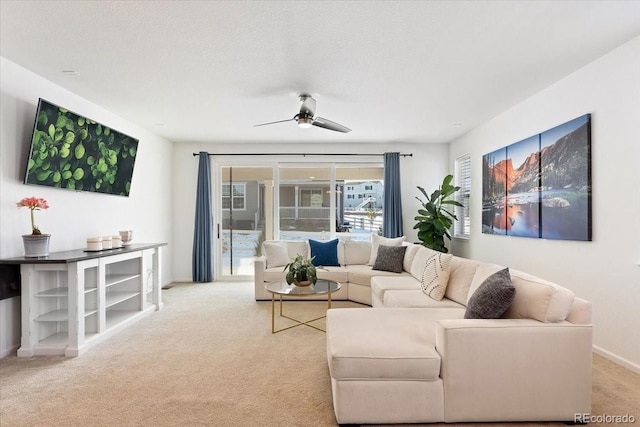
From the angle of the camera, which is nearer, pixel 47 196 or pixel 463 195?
pixel 47 196

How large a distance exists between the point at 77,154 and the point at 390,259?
3.99 m

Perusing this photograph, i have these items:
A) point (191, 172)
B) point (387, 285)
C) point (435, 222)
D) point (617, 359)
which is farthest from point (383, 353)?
point (191, 172)

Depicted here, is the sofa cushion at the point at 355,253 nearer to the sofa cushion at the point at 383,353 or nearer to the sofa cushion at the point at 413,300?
the sofa cushion at the point at 413,300

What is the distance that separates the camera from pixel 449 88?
12.3 ft

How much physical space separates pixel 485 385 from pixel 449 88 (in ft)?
9.57

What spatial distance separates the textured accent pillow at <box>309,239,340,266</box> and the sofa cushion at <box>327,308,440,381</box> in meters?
3.05

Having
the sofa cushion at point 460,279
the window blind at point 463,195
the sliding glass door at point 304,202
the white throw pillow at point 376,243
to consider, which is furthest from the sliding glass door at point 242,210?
the sofa cushion at point 460,279

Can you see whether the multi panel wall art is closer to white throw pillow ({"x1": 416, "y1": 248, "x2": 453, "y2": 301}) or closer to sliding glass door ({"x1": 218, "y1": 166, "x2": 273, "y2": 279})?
white throw pillow ({"x1": 416, "y1": 248, "x2": 453, "y2": 301})

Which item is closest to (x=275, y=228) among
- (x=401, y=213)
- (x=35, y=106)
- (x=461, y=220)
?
(x=401, y=213)

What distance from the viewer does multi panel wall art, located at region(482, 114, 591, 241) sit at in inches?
127

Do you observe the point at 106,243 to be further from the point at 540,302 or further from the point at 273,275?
the point at 540,302

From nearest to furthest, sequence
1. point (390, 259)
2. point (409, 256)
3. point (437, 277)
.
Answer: point (437, 277) < point (409, 256) < point (390, 259)

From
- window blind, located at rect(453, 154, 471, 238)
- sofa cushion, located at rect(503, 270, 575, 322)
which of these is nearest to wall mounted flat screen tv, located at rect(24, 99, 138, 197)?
sofa cushion, located at rect(503, 270, 575, 322)

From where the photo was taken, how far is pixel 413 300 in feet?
11.0
